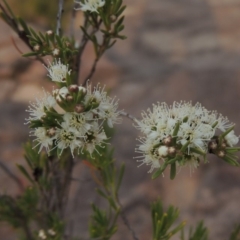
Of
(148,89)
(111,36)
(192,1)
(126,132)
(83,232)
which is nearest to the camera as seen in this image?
(111,36)

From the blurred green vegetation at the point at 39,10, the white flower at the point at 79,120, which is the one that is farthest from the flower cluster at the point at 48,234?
the blurred green vegetation at the point at 39,10

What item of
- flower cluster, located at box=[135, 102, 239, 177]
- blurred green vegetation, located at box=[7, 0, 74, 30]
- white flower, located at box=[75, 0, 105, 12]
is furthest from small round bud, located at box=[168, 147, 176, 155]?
blurred green vegetation, located at box=[7, 0, 74, 30]

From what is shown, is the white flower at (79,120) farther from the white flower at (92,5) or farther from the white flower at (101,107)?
the white flower at (92,5)

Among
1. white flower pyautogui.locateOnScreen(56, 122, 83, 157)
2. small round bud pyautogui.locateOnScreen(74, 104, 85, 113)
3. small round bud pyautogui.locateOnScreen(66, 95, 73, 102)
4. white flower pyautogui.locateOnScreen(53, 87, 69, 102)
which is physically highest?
white flower pyautogui.locateOnScreen(53, 87, 69, 102)

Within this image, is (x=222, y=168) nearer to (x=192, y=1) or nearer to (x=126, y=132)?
(x=126, y=132)

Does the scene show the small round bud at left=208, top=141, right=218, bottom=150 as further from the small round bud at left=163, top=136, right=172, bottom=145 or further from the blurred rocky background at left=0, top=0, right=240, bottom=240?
the blurred rocky background at left=0, top=0, right=240, bottom=240

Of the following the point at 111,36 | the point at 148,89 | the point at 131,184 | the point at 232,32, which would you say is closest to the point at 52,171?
the point at 111,36
